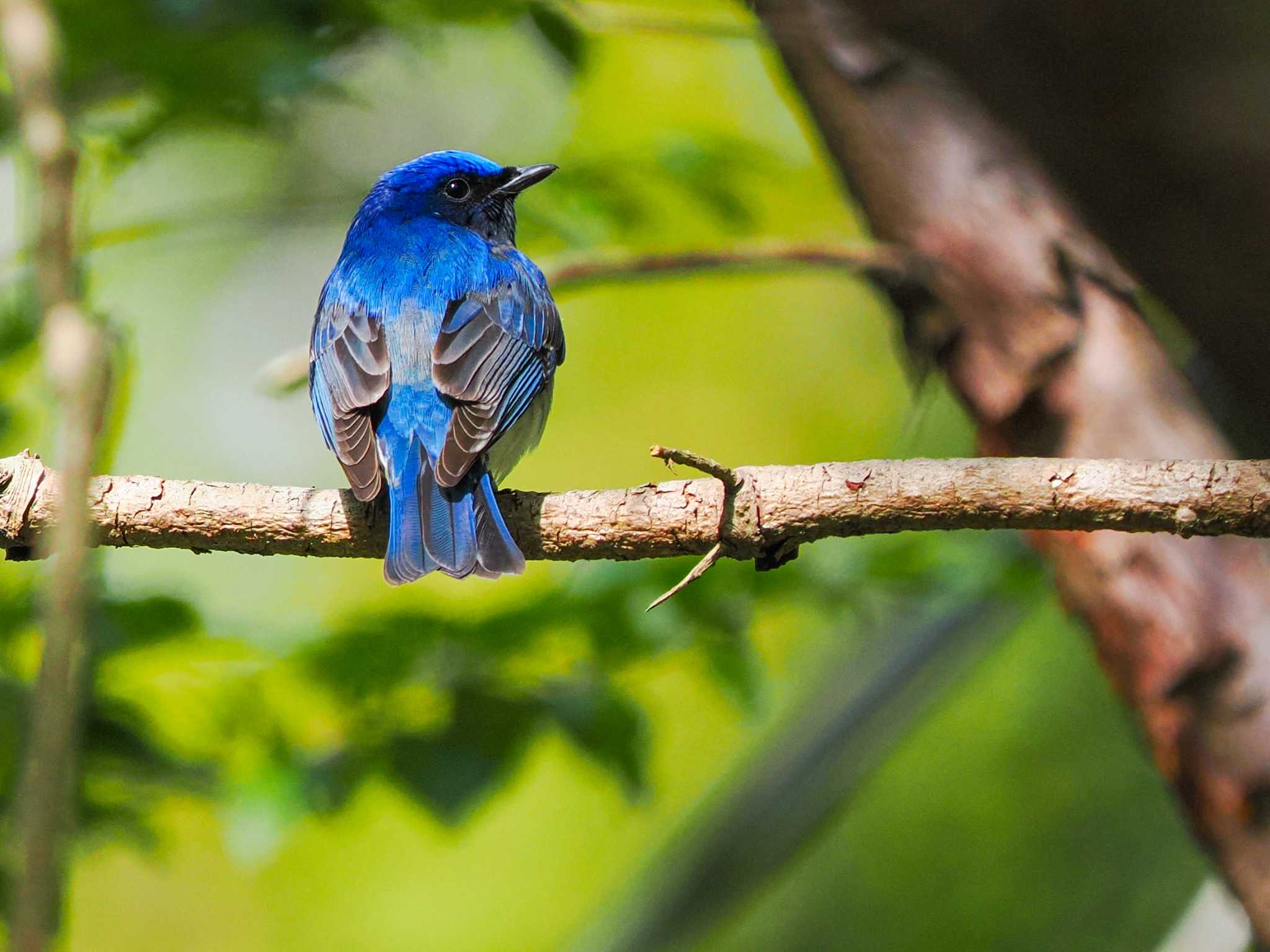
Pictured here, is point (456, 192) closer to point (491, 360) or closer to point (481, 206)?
point (481, 206)

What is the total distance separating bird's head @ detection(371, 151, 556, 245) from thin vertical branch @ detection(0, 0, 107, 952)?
4.24 meters

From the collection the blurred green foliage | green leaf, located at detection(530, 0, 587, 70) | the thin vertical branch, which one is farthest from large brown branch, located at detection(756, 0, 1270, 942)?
the thin vertical branch

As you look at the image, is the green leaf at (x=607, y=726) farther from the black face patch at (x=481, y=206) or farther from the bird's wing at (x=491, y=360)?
the black face patch at (x=481, y=206)

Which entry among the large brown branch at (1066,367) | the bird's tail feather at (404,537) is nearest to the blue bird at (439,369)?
the bird's tail feather at (404,537)

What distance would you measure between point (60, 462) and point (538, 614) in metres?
2.76

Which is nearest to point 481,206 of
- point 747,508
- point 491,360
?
point 491,360

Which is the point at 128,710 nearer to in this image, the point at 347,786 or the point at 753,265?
the point at 347,786

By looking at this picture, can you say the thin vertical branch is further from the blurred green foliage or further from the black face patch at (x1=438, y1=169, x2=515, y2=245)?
the black face patch at (x1=438, y1=169, x2=515, y2=245)

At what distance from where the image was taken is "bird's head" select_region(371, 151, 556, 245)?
5512 millimetres

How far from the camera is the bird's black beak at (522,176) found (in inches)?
201

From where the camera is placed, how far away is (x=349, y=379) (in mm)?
4242

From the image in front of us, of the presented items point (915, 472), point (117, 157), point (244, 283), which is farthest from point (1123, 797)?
point (244, 283)

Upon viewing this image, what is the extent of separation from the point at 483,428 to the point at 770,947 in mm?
6988

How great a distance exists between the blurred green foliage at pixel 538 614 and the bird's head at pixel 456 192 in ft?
0.54
